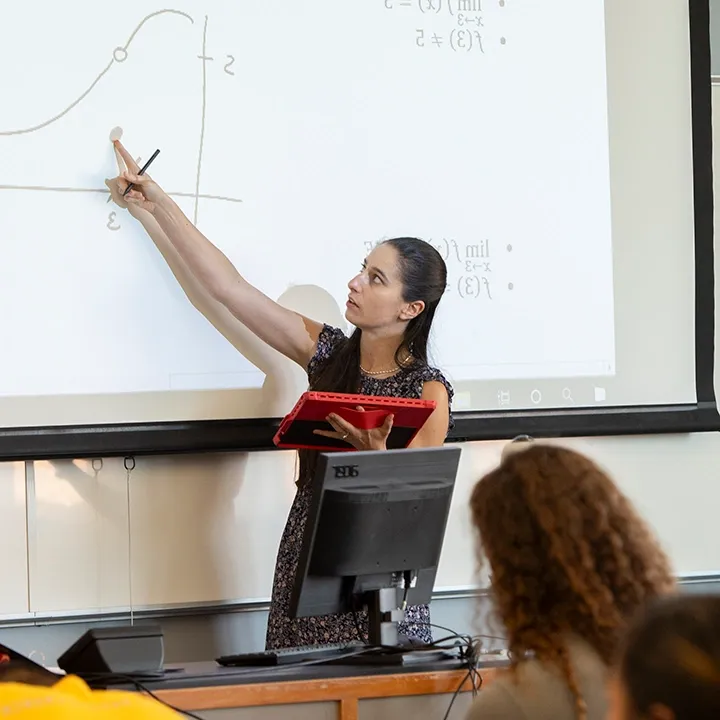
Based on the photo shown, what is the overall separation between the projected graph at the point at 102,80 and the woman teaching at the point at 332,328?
0.30 ft

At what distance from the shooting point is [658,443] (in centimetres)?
323

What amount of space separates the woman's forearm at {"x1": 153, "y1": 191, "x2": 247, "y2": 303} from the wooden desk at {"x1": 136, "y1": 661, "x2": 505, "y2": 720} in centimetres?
110

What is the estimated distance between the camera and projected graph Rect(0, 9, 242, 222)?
271cm

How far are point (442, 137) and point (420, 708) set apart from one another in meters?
1.66

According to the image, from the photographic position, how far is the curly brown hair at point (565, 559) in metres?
1.38

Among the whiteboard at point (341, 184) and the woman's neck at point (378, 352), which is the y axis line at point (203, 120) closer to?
the whiteboard at point (341, 184)

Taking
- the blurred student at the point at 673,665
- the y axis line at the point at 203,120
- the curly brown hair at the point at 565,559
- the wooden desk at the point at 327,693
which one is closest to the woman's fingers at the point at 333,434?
the wooden desk at the point at 327,693

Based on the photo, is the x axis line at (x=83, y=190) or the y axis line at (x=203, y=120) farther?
the y axis line at (x=203, y=120)

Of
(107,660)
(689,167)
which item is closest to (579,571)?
(107,660)

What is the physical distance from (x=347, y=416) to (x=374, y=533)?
41cm

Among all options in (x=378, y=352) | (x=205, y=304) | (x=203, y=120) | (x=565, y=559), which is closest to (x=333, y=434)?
(x=378, y=352)

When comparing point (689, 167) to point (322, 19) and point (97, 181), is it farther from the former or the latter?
point (97, 181)

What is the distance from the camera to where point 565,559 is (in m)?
1.39

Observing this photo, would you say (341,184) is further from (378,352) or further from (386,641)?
(386,641)
